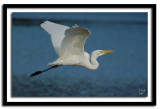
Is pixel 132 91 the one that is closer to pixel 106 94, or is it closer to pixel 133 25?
pixel 106 94

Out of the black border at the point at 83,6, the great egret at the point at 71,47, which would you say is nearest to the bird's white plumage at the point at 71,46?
the great egret at the point at 71,47

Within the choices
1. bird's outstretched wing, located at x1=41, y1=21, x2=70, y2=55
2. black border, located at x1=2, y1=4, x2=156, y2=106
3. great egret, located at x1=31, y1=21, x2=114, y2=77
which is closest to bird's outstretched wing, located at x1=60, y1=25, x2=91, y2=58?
great egret, located at x1=31, y1=21, x2=114, y2=77

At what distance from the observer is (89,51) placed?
409cm

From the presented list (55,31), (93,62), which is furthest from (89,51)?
(55,31)

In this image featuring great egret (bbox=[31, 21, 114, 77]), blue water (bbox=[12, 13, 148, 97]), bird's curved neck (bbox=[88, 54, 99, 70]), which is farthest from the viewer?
bird's curved neck (bbox=[88, 54, 99, 70])

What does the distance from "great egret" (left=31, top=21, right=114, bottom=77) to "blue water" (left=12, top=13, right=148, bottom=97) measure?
69 mm

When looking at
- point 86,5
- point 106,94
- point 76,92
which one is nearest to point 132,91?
point 106,94

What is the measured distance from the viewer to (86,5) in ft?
12.6

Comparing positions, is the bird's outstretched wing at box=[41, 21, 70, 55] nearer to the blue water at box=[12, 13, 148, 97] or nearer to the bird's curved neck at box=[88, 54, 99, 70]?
the blue water at box=[12, 13, 148, 97]

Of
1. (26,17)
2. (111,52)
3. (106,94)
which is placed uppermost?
(26,17)

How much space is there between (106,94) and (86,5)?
2.47 feet

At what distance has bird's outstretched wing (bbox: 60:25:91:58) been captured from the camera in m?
3.46

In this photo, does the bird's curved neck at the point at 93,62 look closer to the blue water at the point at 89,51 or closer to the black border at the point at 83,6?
the blue water at the point at 89,51

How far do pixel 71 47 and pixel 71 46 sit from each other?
0.05 feet
